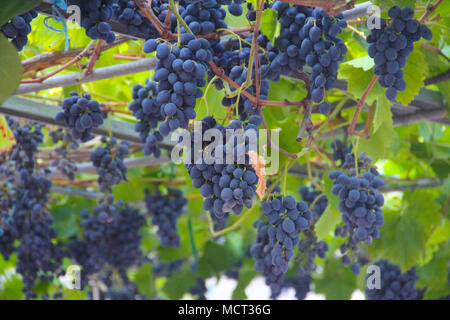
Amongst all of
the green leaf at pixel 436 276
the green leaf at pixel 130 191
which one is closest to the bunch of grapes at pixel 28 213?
the green leaf at pixel 130 191

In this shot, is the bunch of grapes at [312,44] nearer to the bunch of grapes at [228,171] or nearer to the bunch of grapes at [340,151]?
the bunch of grapes at [228,171]

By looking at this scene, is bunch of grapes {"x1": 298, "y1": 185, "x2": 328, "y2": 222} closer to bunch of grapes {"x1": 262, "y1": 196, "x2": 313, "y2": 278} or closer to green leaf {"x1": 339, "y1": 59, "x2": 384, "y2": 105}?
green leaf {"x1": 339, "y1": 59, "x2": 384, "y2": 105}

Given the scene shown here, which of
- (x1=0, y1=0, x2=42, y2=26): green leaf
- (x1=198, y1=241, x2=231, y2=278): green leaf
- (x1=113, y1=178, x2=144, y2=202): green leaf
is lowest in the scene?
(x1=198, y1=241, x2=231, y2=278): green leaf

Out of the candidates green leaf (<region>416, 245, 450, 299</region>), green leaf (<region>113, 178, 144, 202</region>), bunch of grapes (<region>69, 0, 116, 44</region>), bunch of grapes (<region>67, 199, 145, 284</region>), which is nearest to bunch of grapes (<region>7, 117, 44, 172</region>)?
bunch of grapes (<region>67, 199, 145, 284</region>)

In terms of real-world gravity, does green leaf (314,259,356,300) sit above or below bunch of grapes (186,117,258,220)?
below

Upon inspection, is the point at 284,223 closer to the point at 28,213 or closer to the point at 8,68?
the point at 8,68
